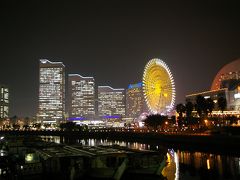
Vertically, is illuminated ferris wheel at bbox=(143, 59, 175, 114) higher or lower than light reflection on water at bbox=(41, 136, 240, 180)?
higher

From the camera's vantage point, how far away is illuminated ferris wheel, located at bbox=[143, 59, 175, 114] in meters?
92.5

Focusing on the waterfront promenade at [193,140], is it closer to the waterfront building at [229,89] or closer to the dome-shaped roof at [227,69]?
the waterfront building at [229,89]

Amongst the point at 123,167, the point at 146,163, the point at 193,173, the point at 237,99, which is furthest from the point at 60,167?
the point at 237,99

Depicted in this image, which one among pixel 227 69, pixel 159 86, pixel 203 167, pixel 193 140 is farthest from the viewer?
pixel 227 69

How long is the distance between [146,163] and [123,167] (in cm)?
290

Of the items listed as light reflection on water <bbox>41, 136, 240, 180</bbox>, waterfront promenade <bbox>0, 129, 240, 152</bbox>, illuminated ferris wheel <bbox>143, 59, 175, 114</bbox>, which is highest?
illuminated ferris wheel <bbox>143, 59, 175, 114</bbox>

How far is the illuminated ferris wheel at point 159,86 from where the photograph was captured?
303ft

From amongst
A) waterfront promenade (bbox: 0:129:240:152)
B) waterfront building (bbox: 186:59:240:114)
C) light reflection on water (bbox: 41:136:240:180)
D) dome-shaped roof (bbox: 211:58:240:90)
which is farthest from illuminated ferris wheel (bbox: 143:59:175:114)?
dome-shaped roof (bbox: 211:58:240:90)

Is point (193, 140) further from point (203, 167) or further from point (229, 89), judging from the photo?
point (229, 89)

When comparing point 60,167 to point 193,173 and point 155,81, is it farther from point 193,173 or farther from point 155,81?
point 155,81

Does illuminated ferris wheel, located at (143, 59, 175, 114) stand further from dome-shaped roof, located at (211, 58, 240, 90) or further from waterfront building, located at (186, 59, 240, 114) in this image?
dome-shaped roof, located at (211, 58, 240, 90)

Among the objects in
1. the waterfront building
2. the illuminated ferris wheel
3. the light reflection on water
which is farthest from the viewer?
the waterfront building

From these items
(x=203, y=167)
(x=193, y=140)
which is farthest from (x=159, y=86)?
(x=203, y=167)

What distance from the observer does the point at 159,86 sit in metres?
95.0
